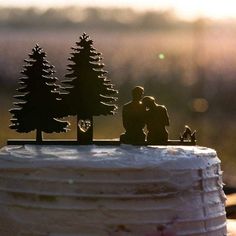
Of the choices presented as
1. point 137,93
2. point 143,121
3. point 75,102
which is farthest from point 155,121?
point 75,102

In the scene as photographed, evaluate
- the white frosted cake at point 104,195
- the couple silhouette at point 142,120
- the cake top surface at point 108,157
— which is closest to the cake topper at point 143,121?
the couple silhouette at point 142,120

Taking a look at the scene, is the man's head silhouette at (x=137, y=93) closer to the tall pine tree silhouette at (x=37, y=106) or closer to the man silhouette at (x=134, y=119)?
the man silhouette at (x=134, y=119)

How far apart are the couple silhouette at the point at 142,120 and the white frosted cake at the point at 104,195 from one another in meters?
0.76

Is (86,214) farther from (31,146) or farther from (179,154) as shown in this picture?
(31,146)

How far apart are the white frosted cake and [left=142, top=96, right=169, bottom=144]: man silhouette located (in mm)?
867

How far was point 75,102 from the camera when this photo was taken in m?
6.05

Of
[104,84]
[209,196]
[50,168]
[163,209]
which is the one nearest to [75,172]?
[50,168]

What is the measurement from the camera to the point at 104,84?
6145 millimetres

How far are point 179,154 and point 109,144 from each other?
0.91 meters

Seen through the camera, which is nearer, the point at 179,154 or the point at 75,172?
the point at 75,172

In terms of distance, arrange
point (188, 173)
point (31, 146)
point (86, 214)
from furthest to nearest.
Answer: point (31, 146), point (188, 173), point (86, 214)

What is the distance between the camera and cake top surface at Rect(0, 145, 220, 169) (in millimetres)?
4625

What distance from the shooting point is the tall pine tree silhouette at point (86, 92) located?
6.05 m

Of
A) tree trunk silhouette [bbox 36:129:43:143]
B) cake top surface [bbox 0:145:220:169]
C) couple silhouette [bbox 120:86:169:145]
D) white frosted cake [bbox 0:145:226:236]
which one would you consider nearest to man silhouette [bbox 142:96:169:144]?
couple silhouette [bbox 120:86:169:145]
